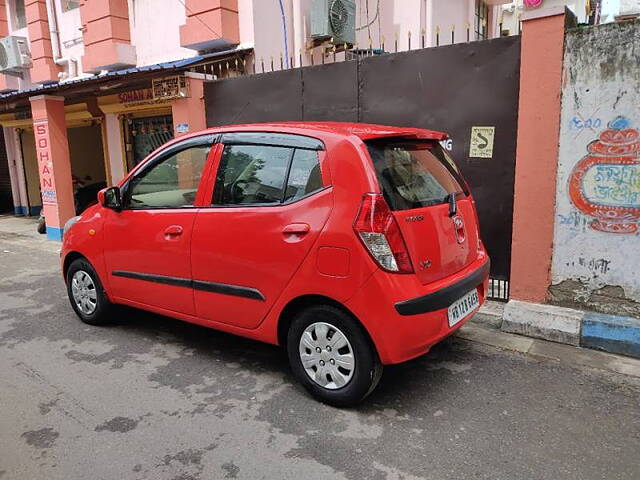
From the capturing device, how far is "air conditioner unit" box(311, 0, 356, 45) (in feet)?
26.5

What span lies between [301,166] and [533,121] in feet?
7.25

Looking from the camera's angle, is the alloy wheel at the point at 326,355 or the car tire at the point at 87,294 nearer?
the alloy wheel at the point at 326,355

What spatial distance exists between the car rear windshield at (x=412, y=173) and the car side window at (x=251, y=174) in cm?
64

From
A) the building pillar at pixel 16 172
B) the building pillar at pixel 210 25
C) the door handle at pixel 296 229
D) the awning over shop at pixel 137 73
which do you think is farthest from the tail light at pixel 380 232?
the building pillar at pixel 16 172

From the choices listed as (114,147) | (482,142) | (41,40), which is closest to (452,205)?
(482,142)

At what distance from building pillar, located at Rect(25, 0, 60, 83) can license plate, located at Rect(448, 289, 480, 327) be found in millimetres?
11334

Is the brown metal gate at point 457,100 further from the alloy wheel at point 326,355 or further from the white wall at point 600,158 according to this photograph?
the alloy wheel at point 326,355

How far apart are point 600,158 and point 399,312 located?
235cm

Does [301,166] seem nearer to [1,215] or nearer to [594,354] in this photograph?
[594,354]

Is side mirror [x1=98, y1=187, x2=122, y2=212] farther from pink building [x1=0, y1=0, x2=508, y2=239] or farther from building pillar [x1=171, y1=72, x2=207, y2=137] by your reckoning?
building pillar [x1=171, y1=72, x2=207, y2=137]

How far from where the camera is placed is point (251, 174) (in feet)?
11.7

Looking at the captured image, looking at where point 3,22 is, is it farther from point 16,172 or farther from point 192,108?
point 192,108

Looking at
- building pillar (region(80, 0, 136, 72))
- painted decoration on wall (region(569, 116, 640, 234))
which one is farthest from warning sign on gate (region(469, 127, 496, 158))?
building pillar (region(80, 0, 136, 72))

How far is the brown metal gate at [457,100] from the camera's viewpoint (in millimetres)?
4738
